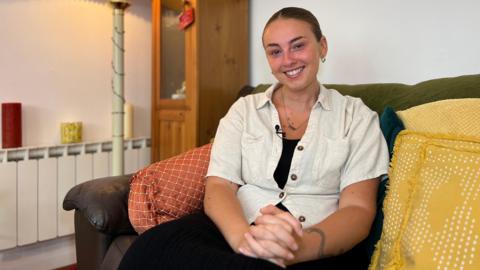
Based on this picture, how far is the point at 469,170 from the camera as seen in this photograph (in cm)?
73

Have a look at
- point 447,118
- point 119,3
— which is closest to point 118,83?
point 119,3

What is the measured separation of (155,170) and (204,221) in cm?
34

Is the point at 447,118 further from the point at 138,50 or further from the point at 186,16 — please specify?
the point at 138,50

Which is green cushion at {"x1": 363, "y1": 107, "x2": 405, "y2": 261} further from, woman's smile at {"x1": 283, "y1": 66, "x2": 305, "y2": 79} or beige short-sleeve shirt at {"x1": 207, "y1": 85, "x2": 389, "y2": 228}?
woman's smile at {"x1": 283, "y1": 66, "x2": 305, "y2": 79}

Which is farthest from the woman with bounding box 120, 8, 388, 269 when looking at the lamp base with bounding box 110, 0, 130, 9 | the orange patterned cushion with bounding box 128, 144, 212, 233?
the lamp base with bounding box 110, 0, 130, 9

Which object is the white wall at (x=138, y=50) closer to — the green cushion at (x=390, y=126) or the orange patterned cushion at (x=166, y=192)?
the green cushion at (x=390, y=126)

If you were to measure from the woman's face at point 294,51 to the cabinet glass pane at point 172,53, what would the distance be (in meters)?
1.11

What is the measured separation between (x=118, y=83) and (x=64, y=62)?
1.42 ft

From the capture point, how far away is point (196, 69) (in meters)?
1.97

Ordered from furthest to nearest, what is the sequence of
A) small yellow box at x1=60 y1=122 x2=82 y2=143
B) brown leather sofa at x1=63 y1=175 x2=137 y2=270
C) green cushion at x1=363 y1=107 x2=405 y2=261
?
small yellow box at x1=60 y1=122 x2=82 y2=143 → brown leather sofa at x1=63 y1=175 x2=137 y2=270 → green cushion at x1=363 y1=107 x2=405 y2=261

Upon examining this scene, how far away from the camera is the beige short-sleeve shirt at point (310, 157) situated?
3.25 ft

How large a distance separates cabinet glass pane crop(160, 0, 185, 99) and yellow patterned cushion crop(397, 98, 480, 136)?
141 centimetres

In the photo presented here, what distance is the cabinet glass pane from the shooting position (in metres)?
2.15

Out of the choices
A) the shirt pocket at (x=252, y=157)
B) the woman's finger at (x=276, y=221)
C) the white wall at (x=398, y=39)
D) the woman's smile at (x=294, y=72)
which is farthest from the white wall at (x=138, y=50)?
the woman's finger at (x=276, y=221)
